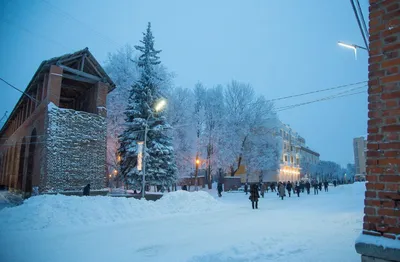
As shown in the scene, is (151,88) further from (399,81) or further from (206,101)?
(399,81)

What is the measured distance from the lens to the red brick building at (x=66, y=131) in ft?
61.1

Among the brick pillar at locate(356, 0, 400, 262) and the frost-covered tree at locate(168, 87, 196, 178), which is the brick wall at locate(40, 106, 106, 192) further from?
the brick pillar at locate(356, 0, 400, 262)

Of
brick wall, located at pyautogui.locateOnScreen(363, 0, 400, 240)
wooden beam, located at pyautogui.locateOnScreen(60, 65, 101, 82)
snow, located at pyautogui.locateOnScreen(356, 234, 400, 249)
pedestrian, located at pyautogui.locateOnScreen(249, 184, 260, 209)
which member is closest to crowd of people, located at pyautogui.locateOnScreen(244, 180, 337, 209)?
pedestrian, located at pyautogui.locateOnScreen(249, 184, 260, 209)

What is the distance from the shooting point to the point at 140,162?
19.7m

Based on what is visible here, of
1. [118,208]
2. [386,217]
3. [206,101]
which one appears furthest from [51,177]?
[206,101]

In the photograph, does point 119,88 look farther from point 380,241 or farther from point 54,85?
point 380,241

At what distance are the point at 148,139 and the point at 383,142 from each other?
79.8ft

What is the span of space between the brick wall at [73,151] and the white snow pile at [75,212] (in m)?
5.61

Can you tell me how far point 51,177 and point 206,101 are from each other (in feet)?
96.3

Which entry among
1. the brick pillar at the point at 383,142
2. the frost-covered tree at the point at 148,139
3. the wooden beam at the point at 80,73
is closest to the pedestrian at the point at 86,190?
the frost-covered tree at the point at 148,139

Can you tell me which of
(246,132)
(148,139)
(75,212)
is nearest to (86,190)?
(75,212)

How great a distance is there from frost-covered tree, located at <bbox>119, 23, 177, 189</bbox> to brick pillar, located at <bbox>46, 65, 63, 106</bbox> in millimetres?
7655

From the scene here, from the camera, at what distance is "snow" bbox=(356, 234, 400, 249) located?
2.51 metres

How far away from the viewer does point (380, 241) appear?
2.61m
